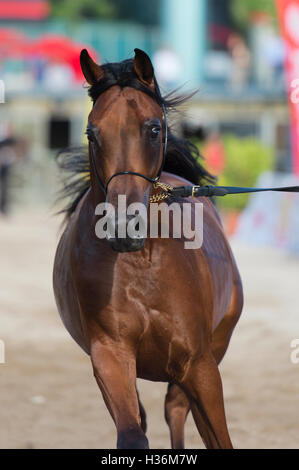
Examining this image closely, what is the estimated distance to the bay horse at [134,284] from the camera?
3232 millimetres

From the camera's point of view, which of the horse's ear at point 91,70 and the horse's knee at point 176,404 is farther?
the horse's knee at point 176,404

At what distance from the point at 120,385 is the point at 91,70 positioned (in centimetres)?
129

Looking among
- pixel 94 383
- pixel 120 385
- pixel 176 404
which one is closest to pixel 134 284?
pixel 120 385

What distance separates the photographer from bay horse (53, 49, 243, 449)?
127 inches

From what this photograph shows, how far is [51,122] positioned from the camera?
24.5 metres

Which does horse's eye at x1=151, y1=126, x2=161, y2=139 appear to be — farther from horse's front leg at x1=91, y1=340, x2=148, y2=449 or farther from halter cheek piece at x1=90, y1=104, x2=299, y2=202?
horse's front leg at x1=91, y1=340, x2=148, y2=449

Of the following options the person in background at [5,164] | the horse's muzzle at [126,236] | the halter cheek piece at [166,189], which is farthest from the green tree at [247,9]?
the horse's muzzle at [126,236]

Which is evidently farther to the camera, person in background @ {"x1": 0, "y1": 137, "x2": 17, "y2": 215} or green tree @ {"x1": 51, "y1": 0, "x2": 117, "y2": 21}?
green tree @ {"x1": 51, "y1": 0, "x2": 117, "y2": 21}

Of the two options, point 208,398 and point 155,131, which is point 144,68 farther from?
point 208,398

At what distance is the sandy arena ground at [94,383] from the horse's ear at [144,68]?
266 centimetres

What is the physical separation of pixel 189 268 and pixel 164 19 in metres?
23.8

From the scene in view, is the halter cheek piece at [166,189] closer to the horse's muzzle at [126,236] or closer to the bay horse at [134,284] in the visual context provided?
the bay horse at [134,284]

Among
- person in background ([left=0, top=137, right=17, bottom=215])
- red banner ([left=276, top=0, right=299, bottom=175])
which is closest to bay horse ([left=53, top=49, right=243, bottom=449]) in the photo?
red banner ([left=276, top=0, right=299, bottom=175])

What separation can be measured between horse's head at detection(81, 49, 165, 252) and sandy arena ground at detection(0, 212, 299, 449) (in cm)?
252
